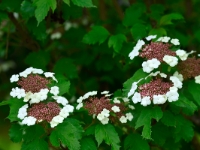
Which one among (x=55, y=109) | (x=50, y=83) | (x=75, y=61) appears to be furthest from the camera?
(x=75, y=61)

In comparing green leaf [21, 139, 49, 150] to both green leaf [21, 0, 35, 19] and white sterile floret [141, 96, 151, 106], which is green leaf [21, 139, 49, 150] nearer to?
white sterile floret [141, 96, 151, 106]

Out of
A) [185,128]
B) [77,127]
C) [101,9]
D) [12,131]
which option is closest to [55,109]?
[77,127]

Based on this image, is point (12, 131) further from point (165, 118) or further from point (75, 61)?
point (75, 61)

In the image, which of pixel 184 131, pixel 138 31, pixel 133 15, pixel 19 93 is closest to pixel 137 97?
pixel 184 131

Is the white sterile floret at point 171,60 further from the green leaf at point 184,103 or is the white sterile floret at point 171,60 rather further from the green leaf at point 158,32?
the green leaf at point 158,32

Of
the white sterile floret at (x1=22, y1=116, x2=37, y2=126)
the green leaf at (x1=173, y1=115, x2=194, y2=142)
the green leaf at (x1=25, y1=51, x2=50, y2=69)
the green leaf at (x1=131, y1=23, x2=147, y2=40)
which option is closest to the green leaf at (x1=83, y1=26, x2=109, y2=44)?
the green leaf at (x1=131, y1=23, x2=147, y2=40)
